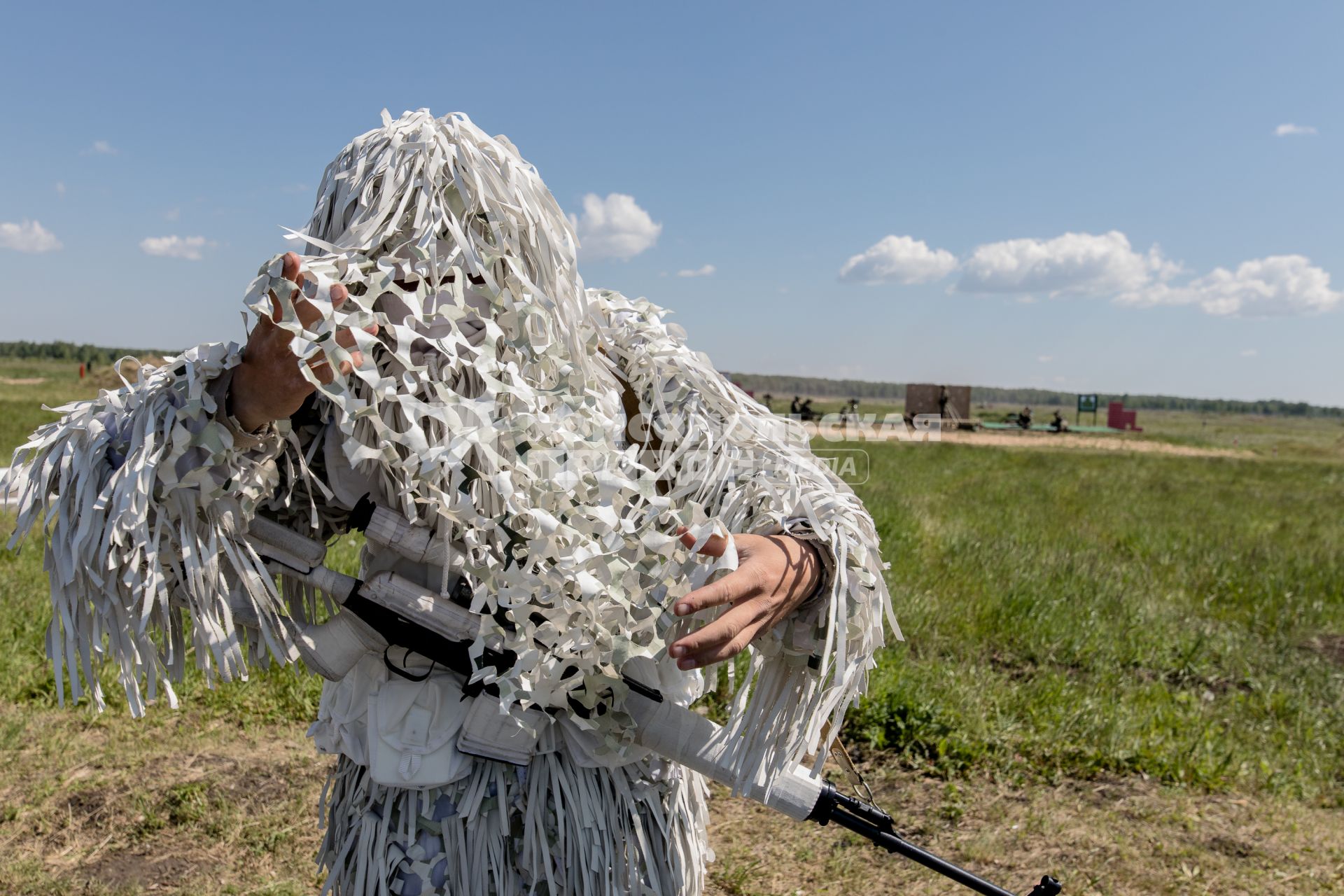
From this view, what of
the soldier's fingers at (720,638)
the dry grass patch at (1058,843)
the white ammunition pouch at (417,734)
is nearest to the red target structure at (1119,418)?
the dry grass patch at (1058,843)

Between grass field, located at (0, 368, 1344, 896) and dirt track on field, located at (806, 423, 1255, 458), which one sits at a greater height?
dirt track on field, located at (806, 423, 1255, 458)

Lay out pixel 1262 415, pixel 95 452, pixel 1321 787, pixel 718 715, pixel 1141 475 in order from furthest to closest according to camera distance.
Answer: pixel 1262 415 → pixel 1141 475 → pixel 718 715 → pixel 1321 787 → pixel 95 452

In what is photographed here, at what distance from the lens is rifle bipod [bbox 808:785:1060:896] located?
1533 millimetres

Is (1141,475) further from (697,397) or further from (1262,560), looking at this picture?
(697,397)

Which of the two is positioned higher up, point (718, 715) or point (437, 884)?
point (437, 884)

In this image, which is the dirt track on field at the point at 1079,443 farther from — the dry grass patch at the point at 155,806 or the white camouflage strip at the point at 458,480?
the white camouflage strip at the point at 458,480

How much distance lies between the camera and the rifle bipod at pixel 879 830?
153 cm

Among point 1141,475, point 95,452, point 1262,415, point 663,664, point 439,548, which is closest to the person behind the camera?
point 95,452

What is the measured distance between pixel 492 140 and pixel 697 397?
1.85 feet

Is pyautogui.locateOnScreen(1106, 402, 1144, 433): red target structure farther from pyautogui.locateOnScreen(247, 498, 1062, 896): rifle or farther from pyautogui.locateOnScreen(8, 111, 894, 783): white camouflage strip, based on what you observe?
pyautogui.locateOnScreen(8, 111, 894, 783): white camouflage strip

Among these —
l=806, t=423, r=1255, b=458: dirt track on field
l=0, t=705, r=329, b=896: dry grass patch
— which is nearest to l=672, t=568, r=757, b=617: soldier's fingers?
l=0, t=705, r=329, b=896: dry grass patch

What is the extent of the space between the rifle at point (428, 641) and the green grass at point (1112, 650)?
7.44 feet

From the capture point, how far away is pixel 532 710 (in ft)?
4.66

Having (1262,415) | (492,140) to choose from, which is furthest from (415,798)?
(1262,415)
